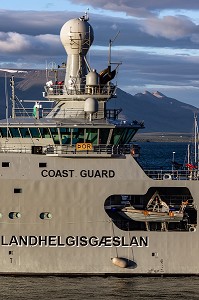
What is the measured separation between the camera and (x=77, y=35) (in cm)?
4141

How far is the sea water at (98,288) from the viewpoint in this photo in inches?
1443

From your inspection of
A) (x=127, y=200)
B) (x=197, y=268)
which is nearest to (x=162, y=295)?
(x=197, y=268)

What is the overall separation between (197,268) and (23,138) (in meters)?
9.65

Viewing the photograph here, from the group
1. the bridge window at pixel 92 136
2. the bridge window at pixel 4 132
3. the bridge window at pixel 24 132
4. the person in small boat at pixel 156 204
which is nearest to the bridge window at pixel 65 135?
the bridge window at pixel 92 136

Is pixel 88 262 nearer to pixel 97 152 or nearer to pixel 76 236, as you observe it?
pixel 76 236

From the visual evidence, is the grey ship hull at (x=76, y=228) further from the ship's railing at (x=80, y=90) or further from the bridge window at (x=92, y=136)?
the ship's railing at (x=80, y=90)

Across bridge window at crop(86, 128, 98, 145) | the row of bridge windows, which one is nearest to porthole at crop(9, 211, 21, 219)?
the row of bridge windows

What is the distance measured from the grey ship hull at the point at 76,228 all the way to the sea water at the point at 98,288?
35cm

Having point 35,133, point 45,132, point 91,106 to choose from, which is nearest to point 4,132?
point 35,133

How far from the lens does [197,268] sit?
38156 mm

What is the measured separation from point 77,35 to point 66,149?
20.1 feet

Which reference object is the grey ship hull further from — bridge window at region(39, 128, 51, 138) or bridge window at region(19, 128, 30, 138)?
bridge window at region(19, 128, 30, 138)

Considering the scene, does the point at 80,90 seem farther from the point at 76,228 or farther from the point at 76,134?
the point at 76,228

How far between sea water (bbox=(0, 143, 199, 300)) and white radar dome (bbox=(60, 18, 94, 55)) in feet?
36.4
